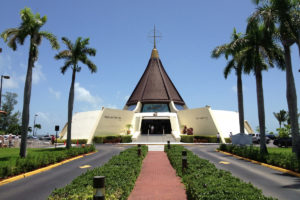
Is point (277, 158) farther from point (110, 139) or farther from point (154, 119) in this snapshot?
point (154, 119)

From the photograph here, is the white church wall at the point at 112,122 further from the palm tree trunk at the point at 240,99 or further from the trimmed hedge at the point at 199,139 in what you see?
the palm tree trunk at the point at 240,99

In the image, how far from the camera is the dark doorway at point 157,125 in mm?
47438

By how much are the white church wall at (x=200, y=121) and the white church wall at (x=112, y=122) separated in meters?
11.5

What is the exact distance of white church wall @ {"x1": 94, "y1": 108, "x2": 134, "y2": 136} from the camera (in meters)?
38.2

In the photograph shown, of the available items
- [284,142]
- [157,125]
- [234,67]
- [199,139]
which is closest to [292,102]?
[234,67]

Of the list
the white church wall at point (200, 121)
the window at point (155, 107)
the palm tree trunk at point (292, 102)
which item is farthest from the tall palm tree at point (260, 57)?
the window at point (155, 107)

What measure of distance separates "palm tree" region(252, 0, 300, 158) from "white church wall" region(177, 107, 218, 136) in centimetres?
2358

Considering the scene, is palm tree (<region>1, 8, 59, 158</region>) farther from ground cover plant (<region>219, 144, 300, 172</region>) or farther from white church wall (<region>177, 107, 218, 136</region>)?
white church wall (<region>177, 107, 218, 136</region>)

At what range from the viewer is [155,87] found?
182 feet

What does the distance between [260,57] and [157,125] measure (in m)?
32.9

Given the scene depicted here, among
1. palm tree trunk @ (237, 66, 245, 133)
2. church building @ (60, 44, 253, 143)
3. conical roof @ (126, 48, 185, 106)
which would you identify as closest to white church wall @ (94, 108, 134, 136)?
church building @ (60, 44, 253, 143)

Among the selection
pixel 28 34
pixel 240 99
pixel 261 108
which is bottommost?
pixel 261 108

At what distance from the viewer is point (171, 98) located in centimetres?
5275

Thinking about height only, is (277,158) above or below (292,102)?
below
